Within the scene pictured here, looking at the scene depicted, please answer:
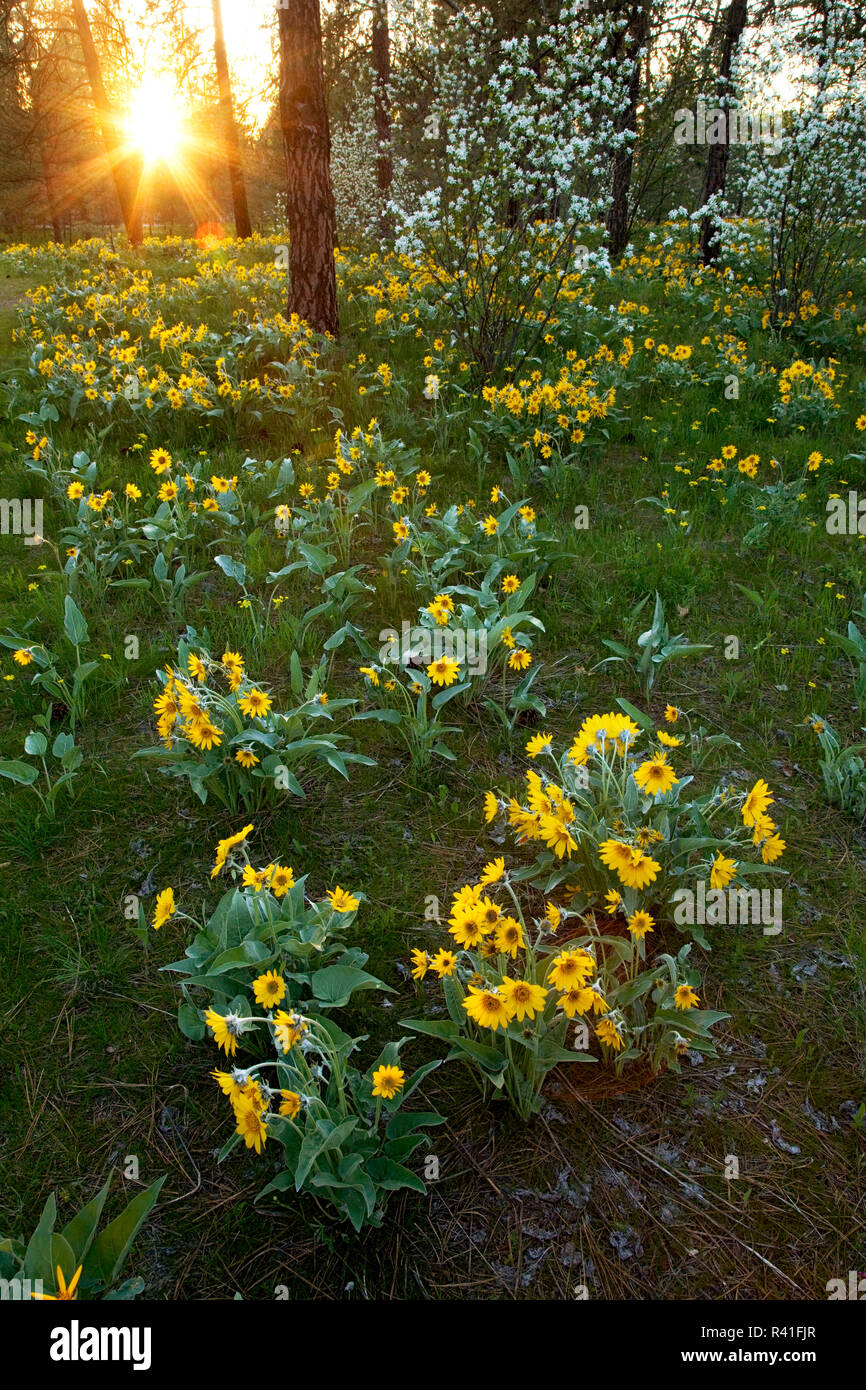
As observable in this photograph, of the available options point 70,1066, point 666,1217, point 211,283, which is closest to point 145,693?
point 70,1066

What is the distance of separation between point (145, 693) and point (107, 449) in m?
3.00

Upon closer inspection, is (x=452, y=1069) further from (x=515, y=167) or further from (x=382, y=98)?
(x=382, y=98)

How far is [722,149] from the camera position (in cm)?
978

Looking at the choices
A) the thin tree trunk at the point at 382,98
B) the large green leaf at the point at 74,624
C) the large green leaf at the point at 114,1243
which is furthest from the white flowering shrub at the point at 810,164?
the large green leaf at the point at 114,1243

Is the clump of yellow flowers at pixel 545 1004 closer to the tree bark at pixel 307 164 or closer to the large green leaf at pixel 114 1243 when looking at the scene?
the large green leaf at pixel 114 1243

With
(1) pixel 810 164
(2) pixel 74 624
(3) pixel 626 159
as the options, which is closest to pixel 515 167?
(1) pixel 810 164

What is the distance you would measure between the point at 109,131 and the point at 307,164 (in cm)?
1161

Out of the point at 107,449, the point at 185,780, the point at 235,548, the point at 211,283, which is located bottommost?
the point at 185,780

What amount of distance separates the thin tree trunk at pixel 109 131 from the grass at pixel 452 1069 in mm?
14890

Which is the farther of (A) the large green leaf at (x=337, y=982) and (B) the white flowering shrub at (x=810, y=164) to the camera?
(B) the white flowering shrub at (x=810, y=164)

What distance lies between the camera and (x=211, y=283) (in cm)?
924

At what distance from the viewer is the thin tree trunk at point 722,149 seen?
884 cm

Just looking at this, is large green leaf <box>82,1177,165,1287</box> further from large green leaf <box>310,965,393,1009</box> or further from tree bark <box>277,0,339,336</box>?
tree bark <box>277,0,339,336</box>
